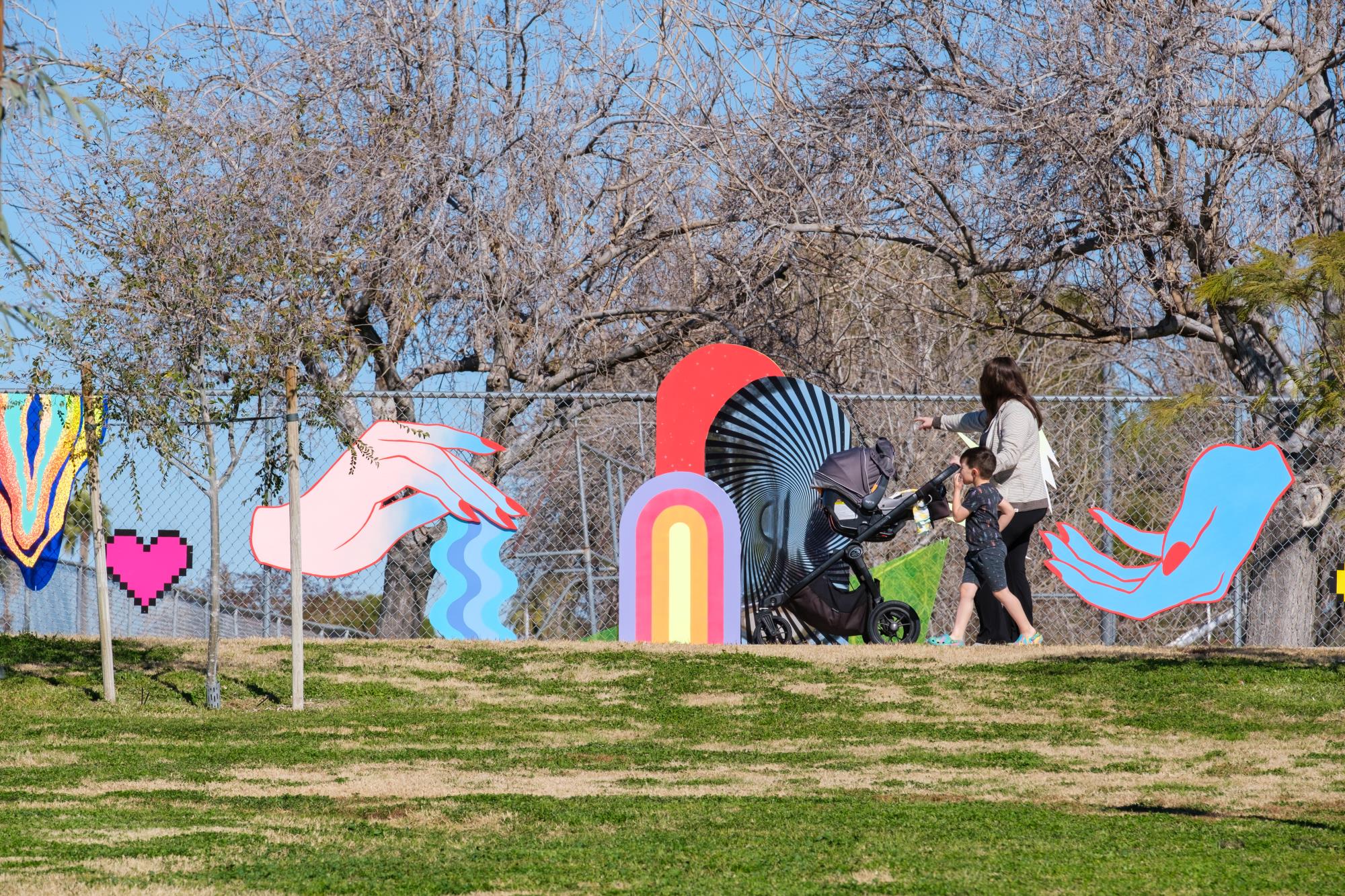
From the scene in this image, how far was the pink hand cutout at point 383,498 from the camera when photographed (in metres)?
10.5

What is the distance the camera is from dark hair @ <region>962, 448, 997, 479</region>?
31.6 feet

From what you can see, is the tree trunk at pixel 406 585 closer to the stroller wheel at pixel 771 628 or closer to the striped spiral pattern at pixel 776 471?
the striped spiral pattern at pixel 776 471

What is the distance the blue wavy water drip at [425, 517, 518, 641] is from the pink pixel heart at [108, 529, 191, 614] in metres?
1.72

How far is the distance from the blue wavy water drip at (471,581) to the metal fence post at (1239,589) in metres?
4.86

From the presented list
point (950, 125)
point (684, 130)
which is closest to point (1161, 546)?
point (950, 125)

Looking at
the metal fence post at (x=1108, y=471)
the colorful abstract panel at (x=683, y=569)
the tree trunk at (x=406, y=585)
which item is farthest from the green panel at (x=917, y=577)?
the tree trunk at (x=406, y=585)

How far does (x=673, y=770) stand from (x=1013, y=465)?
379 cm

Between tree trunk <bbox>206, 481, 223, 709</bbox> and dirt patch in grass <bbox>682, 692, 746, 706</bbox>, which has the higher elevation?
tree trunk <bbox>206, 481, 223, 709</bbox>

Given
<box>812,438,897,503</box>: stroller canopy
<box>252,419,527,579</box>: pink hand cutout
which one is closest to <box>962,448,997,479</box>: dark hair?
<box>812,438,897,503</box>: stroller canopy

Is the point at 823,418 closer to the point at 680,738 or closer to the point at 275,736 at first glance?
the point at 680,738

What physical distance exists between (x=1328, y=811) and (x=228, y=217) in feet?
20.8

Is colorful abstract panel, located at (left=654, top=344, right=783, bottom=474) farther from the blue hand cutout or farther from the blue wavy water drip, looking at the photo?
the blue hand cutout

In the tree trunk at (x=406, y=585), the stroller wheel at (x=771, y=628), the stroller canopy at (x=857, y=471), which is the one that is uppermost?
the stroller canopy at (x=857, y=471)

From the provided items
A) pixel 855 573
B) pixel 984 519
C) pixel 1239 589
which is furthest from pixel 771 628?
pixel 1239 589
